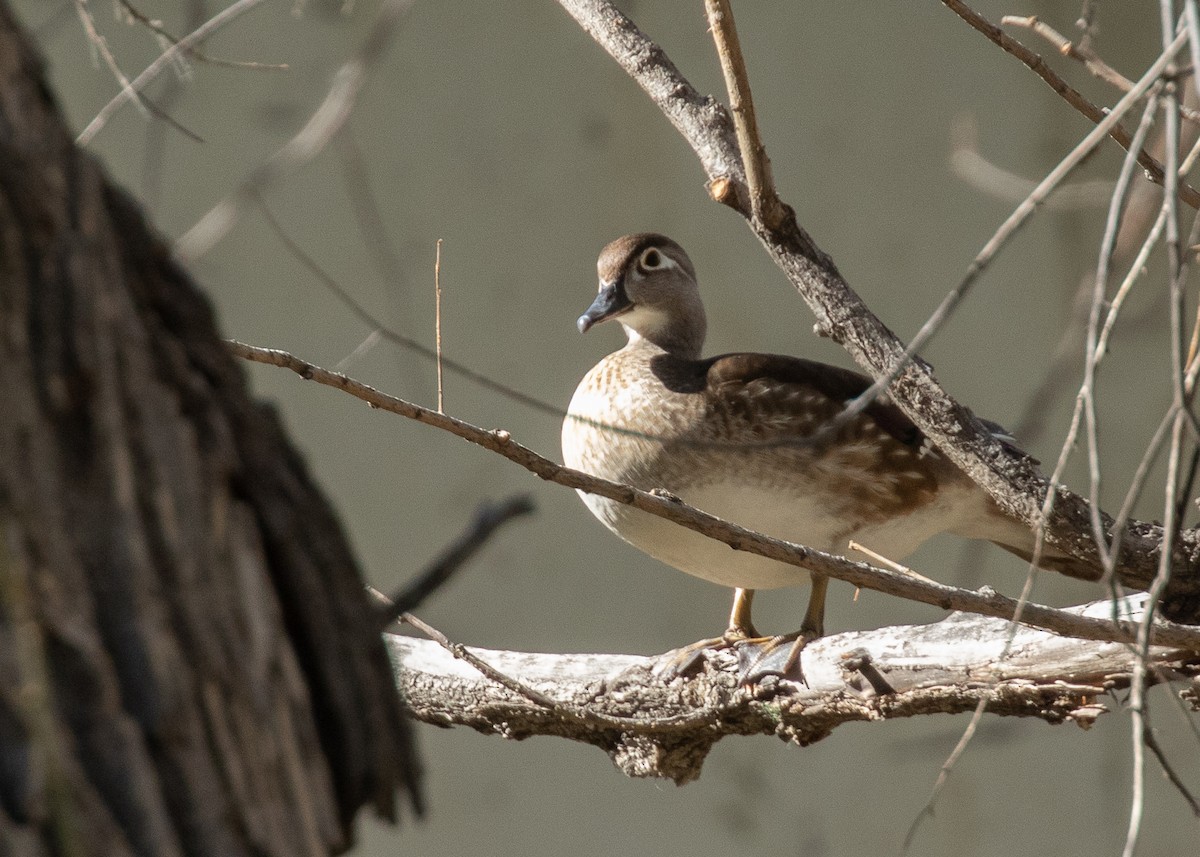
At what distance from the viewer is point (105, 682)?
20.4 inches

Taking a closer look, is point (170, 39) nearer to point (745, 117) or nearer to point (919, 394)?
point (745, 117)

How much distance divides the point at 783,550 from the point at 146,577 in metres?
0.62

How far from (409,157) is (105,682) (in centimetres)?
268

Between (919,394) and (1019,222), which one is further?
(919,394)

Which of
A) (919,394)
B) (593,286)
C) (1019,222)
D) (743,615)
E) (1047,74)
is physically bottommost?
(743,615)

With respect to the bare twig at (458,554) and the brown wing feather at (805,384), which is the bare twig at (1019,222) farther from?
the brown wing feather at (805,384)

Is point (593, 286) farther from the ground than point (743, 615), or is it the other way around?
point (593, 286)

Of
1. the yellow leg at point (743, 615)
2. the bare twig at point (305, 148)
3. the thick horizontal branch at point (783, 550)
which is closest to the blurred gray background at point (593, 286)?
the yellow leg at point (743, 615)

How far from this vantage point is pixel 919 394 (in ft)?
4.40

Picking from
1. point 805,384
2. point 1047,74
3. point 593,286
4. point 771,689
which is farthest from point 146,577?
point 593,286

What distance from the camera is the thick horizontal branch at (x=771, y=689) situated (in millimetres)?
1297

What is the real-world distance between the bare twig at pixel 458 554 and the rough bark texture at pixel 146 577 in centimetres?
2

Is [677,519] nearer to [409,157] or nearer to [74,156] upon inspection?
[74,156]

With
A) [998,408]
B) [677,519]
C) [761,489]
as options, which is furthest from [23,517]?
[998,408]
